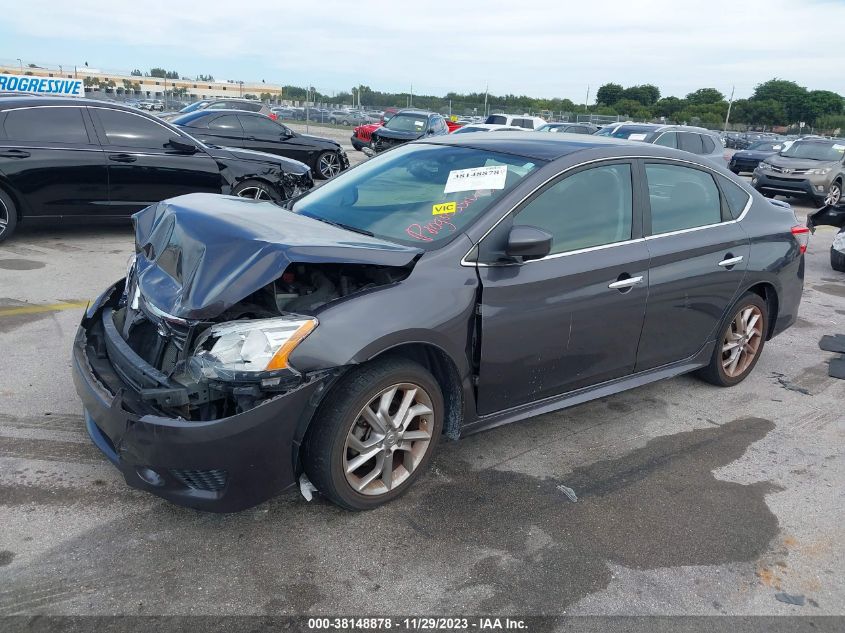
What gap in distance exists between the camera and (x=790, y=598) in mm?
2854

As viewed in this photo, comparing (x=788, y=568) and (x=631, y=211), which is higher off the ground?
(x=631, y=211)

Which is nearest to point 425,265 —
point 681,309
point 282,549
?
point 282,549

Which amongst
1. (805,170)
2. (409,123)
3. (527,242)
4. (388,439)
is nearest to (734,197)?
(527,242)

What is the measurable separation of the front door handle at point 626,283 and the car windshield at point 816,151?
50.6ft

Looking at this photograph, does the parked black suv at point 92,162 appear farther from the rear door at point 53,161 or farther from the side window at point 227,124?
the side window at point 227,124

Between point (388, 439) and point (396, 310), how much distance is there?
23.2 inches

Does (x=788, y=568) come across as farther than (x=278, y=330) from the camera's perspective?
Yes

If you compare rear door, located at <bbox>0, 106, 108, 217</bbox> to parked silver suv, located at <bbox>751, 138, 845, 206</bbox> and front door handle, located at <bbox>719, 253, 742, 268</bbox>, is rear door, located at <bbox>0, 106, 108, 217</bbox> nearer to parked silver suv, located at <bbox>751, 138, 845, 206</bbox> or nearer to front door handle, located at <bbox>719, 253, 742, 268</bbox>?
front door handle, located at <bbox>719, 253, 742, 268</bbox>

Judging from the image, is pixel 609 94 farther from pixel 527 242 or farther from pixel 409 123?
pixel 527 242

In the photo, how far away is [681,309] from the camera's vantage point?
4270 mm

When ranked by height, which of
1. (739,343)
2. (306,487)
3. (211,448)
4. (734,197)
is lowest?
(306,487)

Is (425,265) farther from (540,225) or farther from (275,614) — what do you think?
(275,614)

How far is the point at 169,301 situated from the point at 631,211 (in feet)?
8.31

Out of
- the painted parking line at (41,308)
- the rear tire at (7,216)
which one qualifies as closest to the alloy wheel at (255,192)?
the rear tire at (7,216)
